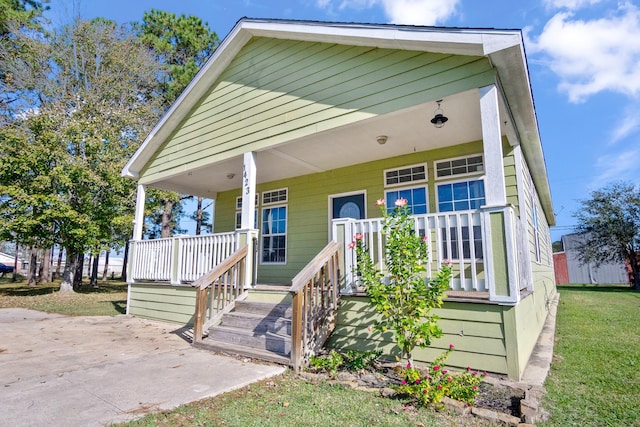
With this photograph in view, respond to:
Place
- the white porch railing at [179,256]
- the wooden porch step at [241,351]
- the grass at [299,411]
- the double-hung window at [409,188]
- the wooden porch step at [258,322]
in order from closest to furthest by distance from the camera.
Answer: the grass at [299,411]
the wooden porch step at [241,351]
the wooden porch step at [258,322]
the double-hung window at [409,188]
the white porch railing at [179,256]

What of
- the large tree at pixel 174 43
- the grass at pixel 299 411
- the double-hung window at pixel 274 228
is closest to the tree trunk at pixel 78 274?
the large tree at pixel 174 43

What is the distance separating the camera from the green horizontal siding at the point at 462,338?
12.0ft

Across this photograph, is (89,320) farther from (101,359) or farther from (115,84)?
(115,84)

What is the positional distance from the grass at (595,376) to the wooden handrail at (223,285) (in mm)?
4296

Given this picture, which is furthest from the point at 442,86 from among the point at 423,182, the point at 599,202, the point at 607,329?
the point at 599,202

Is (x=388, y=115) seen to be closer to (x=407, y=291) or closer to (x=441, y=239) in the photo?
(x=441, y=239)

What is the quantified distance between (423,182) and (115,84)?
664 inches

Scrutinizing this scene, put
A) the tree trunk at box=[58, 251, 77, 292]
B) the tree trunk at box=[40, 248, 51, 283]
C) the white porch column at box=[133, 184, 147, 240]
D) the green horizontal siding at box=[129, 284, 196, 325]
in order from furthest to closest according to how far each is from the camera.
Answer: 1. the tree trunk at box=[40, 248, 51, 283]
2. the tree trunk at box=[58, 251, 77, 292]
3. the white porch column at box=[133, 184, 147, 240]
4. the green horizontal siding at box=[129, 284, 196, 325]

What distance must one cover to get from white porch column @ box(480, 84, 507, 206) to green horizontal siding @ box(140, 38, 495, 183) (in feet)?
0.75

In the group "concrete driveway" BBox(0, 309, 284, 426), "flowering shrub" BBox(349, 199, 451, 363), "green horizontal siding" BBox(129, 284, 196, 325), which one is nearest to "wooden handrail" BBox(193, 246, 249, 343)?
"concrete driveway" BBox(0, 309, 284, 426)

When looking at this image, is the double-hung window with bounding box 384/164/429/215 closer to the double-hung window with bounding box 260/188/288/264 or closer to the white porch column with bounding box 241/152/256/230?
the white porch column with bounding box 241/152/256/230

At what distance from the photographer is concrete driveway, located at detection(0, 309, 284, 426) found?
111 inches

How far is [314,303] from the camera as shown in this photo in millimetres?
4520

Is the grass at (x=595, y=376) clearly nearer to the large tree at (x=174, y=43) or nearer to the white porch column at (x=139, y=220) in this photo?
the white porch column at (x=139, y=220)
